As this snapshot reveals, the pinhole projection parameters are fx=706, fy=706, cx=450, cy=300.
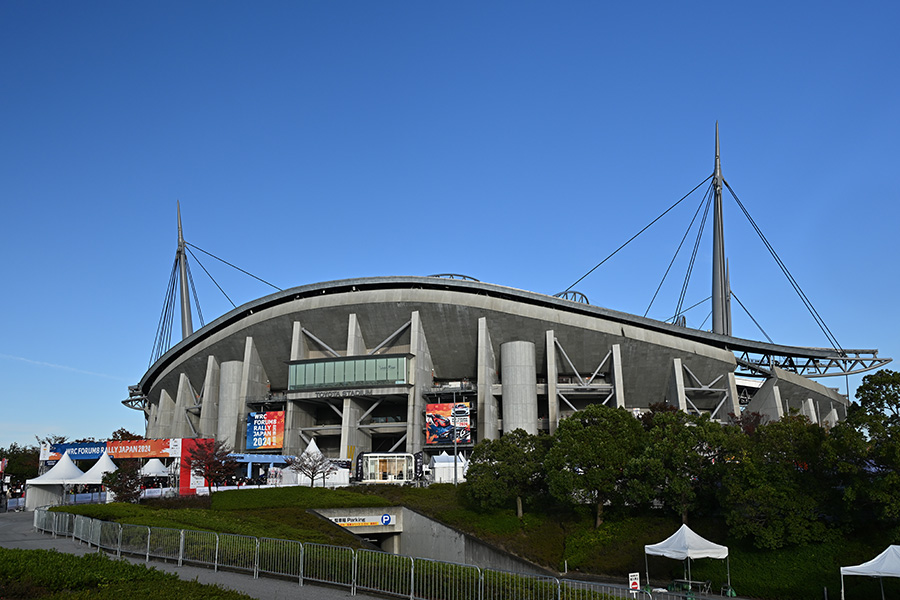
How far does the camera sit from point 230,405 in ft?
241

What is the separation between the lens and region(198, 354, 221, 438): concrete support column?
75.9m

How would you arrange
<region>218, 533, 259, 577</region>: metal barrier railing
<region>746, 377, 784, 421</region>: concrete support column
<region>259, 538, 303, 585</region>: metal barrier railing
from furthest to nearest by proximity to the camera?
1. <region>746, 377, 784, 421</region>: concrete support column
2. <region>218, 533, 259, 577</region>: metal barrier railing
3. <region>259, 538, 303, 585</region>: metal barrier railing

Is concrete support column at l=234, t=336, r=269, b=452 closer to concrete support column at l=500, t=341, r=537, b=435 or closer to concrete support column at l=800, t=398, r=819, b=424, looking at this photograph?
concrete support column at l=500, t=341, r=537, b=435

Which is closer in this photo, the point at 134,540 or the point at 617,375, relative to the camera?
the point at 134,540

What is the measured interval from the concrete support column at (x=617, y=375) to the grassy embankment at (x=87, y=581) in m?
52.0

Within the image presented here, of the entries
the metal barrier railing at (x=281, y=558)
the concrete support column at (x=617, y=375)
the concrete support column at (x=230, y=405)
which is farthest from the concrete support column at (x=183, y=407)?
the metal barrier railing at (x=281, y=558)

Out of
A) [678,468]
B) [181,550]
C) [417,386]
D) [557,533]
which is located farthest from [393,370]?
[181,550]

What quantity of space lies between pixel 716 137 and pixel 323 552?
6822 cm

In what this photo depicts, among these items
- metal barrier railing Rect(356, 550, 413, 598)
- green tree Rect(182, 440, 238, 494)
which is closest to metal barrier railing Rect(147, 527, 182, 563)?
metal barrier railing Rect(356, 550, 413, 598)

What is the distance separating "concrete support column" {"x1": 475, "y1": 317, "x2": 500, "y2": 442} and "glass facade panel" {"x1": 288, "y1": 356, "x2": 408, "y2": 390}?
720 cm

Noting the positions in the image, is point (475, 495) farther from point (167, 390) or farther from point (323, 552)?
point (167, 390)

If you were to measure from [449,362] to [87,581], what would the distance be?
190 feet

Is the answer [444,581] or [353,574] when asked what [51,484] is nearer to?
[353,574]

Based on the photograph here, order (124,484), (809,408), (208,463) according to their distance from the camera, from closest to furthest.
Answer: (124,484)
(208,463)
(809,408)
